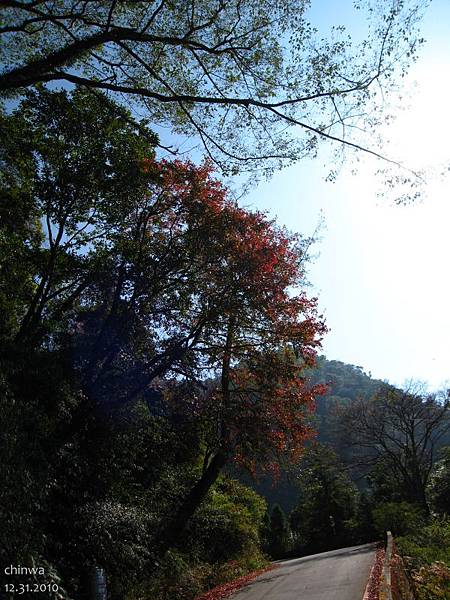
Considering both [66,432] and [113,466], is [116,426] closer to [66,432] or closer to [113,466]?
[113,466]

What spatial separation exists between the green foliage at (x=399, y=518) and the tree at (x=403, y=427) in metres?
3.97

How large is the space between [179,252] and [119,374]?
9.38 ft

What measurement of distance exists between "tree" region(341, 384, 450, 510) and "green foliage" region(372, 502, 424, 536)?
3.97 metres

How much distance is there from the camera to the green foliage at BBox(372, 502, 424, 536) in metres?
21.1

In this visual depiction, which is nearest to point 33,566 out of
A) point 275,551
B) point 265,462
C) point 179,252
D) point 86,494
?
point 86,494

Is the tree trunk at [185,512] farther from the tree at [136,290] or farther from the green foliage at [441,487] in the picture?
the green foliage at [441,487]

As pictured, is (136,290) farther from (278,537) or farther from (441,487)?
(278,537)

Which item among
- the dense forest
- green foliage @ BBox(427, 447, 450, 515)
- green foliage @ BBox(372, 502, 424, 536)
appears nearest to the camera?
the dense forest

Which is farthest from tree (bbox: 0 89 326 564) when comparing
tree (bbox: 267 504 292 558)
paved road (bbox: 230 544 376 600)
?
tree (bbox: 267 504 292 558)

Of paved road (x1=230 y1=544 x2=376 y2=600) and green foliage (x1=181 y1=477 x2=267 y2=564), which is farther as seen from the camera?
green foliage (x1=181 y1=477 x2=267 y2=564)

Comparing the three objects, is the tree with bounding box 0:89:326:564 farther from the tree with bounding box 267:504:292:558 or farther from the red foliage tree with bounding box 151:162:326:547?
the tree with bounding box 267:504:292:558

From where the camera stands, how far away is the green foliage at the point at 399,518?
21094mm

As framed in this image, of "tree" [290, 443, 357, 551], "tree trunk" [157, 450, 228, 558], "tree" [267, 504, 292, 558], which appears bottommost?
"tree" [267, 504, 292, 558]

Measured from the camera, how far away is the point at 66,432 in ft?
25.2
